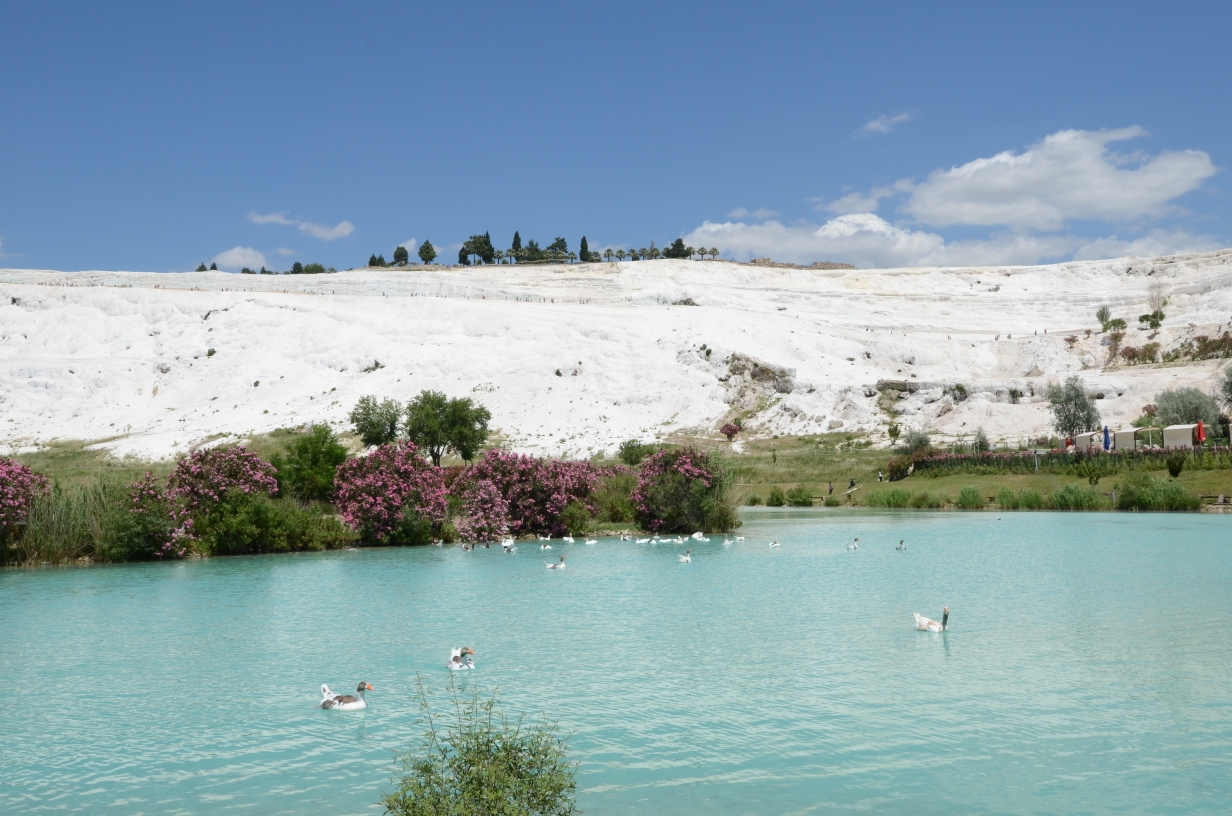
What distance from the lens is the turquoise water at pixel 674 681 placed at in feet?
31.2

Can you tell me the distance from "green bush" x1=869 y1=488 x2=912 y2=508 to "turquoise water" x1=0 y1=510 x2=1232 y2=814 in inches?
910

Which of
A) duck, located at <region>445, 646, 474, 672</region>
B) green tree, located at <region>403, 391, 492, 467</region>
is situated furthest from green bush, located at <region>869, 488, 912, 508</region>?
duck, located at <region>445, 646, 474, 672</region>

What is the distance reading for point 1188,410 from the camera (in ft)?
197

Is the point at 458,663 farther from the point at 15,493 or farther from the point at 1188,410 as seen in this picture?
the point at 1188,410

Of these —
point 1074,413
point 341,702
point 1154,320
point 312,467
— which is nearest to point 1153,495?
point 1074,413

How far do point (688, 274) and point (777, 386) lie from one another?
222 feet

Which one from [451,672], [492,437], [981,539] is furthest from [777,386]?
[451,672]

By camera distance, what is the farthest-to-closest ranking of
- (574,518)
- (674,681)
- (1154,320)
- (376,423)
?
(1154,320) < (376,423) < (574,518) < (674,681)

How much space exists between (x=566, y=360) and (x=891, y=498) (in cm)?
3968

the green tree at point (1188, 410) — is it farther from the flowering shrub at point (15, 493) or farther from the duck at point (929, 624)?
the flowering shrub at point (15, 493)

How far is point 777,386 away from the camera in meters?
80.4

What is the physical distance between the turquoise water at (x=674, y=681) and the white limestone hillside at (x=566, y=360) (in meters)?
44.8

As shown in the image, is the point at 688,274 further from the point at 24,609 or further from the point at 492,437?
the point at 24,609

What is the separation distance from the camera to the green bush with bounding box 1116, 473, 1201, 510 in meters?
40.1
